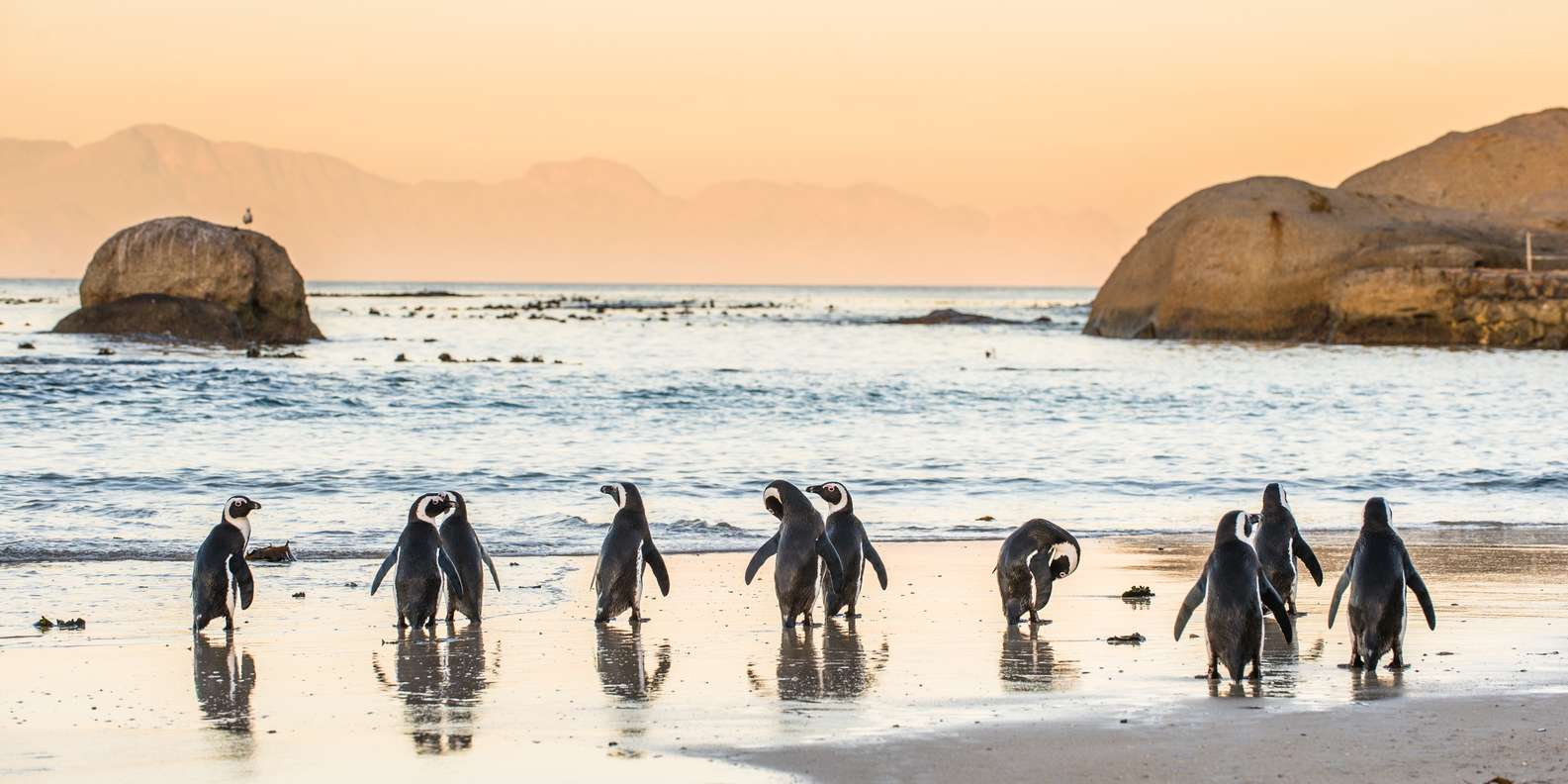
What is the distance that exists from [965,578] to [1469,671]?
13.5 ft

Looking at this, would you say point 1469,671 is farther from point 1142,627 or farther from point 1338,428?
point 1338,428

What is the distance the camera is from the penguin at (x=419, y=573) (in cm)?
970

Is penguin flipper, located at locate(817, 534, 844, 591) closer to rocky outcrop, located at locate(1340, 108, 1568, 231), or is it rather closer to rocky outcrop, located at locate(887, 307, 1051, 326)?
rocky outcrop, located at locate(1340, 108, 1568, 231)

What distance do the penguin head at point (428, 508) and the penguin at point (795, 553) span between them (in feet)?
6.11

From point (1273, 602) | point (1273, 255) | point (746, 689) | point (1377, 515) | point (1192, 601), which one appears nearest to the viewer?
point (746, 689)

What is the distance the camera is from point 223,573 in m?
9.54

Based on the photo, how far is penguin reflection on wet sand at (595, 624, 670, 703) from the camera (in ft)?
25.8

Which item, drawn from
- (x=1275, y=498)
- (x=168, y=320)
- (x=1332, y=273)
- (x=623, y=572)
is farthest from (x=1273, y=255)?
(x=623, y=572)

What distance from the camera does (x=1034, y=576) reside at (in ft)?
32.8

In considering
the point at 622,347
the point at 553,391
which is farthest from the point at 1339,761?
the point at 622,347

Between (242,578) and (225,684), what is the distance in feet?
6.16

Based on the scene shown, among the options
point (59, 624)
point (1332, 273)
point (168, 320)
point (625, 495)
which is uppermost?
point (1332, 273)

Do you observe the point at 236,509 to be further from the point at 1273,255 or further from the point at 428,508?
the point at 1273,255

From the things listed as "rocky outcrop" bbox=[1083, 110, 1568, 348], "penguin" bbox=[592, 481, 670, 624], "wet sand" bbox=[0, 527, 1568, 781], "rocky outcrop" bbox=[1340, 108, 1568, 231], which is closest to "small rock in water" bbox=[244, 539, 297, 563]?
"wet sand" bbox=[0, 527, 1568, 781]
